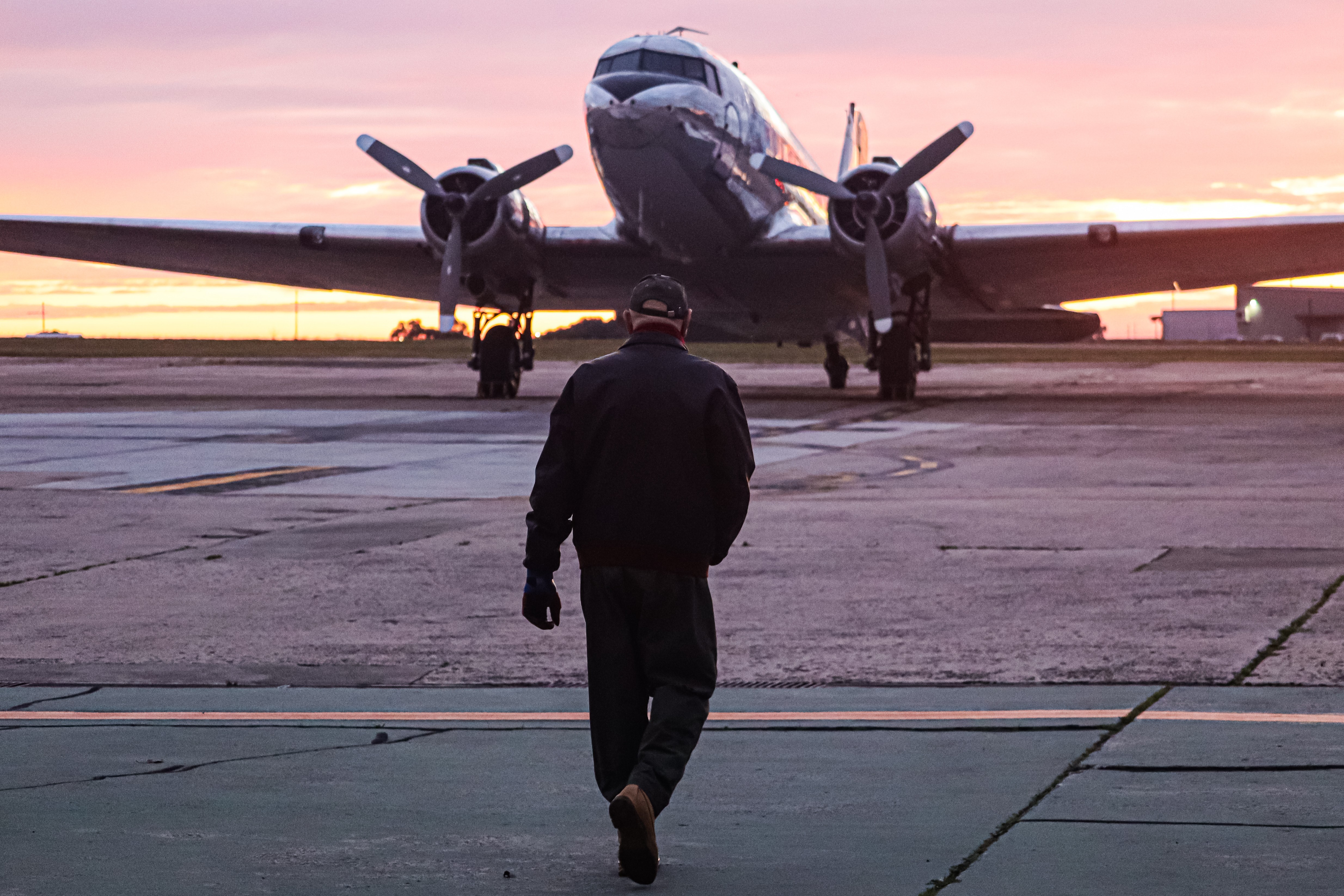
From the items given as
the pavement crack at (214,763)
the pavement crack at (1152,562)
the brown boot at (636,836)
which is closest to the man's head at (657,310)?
the brown boot at (636,836)

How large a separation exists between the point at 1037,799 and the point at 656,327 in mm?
1966

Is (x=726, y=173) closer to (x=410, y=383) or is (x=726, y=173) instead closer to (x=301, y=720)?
(x=410, y=383)

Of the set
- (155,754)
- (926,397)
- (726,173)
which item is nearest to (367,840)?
(155,754)

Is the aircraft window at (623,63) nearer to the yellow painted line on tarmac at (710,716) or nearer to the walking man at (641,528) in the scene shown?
the yellow painted line on tarmac at (710,716)

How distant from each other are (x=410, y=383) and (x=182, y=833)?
134 ft

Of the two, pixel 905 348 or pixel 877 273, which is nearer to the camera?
pixel 877 273

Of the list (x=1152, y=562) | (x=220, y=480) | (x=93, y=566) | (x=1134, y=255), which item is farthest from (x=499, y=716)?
(x=1134, y=255)

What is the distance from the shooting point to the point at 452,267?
99.4 ft

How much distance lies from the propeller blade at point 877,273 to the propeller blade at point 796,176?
3.09 ft

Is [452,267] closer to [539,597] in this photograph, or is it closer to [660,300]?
[660,300]

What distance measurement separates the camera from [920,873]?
14.6 ft

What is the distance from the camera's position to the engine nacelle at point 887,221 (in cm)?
2938

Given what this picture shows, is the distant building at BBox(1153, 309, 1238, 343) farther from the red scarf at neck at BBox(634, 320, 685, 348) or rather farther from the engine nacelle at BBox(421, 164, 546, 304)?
the red scarf at neck at BBox(634, 320, 685, 348)

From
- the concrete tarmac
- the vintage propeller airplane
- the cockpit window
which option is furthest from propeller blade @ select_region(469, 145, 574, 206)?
the concrete tarmac
